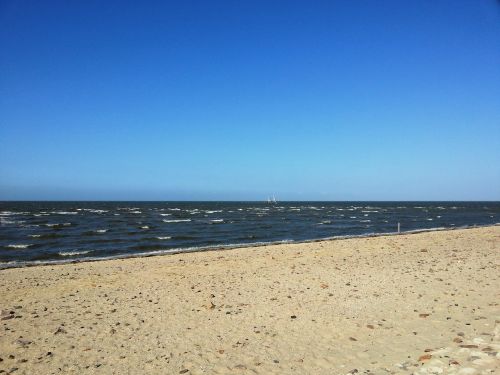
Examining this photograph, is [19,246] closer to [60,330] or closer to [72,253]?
[72,253]

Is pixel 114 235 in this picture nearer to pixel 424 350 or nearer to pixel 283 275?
pixel 283 275

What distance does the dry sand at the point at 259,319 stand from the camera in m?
5.79

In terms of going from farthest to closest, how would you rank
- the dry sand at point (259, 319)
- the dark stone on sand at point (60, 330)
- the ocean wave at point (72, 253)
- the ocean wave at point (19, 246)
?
the ocean wave at point (19, 246), the ocean wave at point (72, 253), the dark stone on sand at point (60, 330), the dry sand at point (259, 319)

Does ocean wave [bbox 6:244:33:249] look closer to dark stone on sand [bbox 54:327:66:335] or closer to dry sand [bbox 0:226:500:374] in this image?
dry sand [bbox 0:226:500:374]

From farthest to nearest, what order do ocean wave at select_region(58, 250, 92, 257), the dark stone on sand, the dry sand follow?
ocean wave at select_region(58, 250, 92, 257) < the dark stone on sand < the dry sand

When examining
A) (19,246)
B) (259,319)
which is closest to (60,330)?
(259,319)

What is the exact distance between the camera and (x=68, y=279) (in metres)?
12.9

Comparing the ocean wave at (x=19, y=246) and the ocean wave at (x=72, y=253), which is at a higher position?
the ocean wave at (x=19, y=246)

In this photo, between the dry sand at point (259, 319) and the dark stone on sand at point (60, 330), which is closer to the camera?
the dry sand at point (259, 319)

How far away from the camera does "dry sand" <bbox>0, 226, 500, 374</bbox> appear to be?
19.0ft

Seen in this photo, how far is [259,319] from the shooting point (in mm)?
7973

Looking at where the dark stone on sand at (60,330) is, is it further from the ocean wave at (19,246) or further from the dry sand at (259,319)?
the ocean wave at (19,246)

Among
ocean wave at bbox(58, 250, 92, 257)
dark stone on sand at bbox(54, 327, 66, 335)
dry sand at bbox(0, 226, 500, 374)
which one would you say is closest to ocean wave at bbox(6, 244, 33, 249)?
ocean wave at bbox(58, 250, 92, 257)

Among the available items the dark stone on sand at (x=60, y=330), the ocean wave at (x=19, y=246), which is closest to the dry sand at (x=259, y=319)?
the dark stone on sand at (x=60, y=330)
